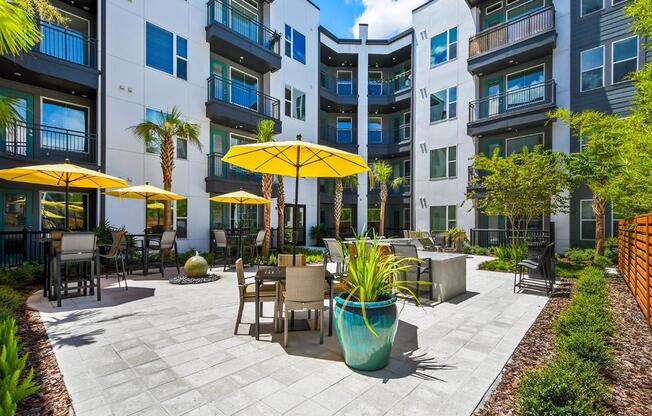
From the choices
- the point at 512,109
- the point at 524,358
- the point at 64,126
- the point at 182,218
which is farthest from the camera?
the point at 512,109

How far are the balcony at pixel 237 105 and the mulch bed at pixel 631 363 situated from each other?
14323 millimetres

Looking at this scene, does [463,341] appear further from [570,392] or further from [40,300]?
[40,300]

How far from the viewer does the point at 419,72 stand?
19.3 m

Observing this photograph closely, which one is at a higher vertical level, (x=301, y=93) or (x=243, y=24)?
(x=243, y=24)

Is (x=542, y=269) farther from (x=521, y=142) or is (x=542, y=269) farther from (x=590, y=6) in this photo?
(x=590, y=6)

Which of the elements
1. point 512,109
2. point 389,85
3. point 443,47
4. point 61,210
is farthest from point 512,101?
point 61,210

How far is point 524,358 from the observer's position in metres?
3.73

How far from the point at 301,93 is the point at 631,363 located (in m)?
18.6

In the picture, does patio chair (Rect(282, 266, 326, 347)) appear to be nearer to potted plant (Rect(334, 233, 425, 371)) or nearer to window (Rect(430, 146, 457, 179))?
potted plant (Rect(334, 233, 425, 371))

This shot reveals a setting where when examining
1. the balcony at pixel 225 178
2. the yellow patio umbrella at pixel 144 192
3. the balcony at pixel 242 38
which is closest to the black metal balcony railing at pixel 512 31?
the balcony at pixel 242 38

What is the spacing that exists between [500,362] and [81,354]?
16.2ft

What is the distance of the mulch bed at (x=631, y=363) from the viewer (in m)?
2.80

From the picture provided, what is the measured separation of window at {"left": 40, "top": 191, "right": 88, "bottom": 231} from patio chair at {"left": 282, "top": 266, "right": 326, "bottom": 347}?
10723mm

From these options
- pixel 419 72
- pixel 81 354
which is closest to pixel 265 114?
pixel 419 72
